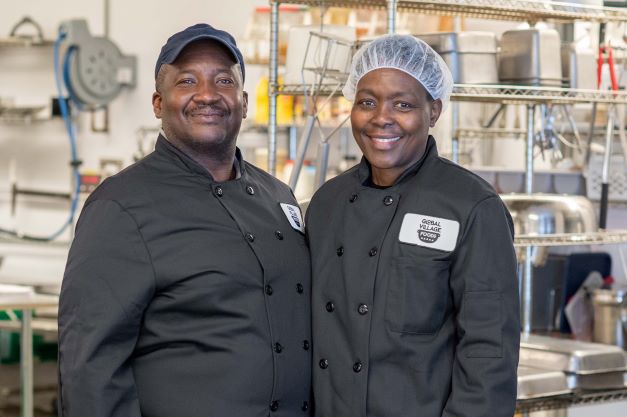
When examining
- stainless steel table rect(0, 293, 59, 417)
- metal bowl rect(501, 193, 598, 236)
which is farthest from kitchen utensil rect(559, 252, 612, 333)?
stainless steel table rect(0, 293, 59, 417)

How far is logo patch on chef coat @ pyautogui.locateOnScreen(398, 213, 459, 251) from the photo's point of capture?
6.59 ft

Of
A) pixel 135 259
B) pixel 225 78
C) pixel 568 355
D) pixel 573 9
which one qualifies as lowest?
pixel 568 355

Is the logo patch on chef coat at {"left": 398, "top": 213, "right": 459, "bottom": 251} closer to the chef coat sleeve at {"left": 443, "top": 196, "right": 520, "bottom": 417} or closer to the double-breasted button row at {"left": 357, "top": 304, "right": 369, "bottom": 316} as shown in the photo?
the chef coat sleeve at {"left": 443, "top": 196, "right": 520, "bottom": 417}

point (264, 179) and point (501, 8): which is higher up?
point (501, 8)

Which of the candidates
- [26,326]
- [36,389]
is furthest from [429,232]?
[36,389]

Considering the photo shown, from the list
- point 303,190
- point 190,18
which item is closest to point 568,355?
point 303,190

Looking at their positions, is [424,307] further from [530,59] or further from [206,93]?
[530,59]

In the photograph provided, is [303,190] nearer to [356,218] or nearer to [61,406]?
[356,218]

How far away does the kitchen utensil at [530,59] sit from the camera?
3152 mm

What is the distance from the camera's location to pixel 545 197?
340cm

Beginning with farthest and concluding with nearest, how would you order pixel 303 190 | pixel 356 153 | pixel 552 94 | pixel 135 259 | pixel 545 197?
pixel 356 153
pixel 303 190
pixel 545 197
pixel 552 94
pixel 135 259

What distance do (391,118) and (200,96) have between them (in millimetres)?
381

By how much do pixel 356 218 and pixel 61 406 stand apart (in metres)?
0.70

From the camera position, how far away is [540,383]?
10.2ft
